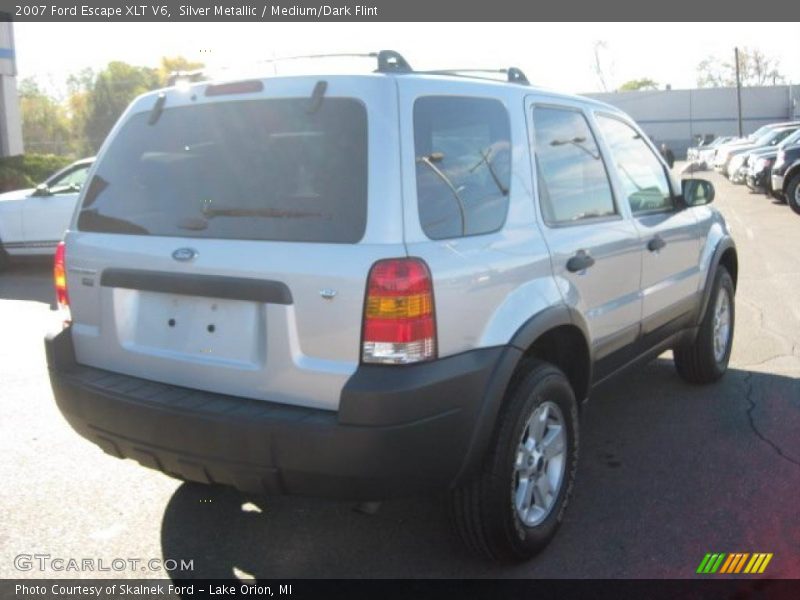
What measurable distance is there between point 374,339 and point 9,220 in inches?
394

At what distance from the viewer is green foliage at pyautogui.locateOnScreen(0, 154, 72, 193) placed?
67.0 feet

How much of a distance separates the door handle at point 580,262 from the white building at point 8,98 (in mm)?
25837

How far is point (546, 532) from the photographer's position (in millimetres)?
3488

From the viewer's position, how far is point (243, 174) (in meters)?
3.10

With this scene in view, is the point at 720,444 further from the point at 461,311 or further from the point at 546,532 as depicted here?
the point at 461,311

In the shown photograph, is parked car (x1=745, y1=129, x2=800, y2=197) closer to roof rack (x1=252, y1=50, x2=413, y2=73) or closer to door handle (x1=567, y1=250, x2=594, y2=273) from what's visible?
door handle (x1=567, y1=250, x2=594, y2=273)

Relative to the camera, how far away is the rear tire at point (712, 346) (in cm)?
552

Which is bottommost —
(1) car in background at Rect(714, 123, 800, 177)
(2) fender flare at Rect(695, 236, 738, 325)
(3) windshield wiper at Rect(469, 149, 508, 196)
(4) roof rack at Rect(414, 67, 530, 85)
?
(2) fender flare at Rect(695, 236, 738, 325)

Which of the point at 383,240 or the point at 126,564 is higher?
the point at 383,240

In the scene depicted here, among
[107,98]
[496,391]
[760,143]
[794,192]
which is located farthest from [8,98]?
[107,98]

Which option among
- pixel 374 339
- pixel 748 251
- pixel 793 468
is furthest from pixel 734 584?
pixel 748 251

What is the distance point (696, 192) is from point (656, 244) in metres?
0.84

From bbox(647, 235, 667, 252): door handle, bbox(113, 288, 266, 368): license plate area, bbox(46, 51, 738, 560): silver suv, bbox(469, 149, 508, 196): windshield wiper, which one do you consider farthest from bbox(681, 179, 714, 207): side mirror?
bbox(113, 288, 266, 368): license plate area

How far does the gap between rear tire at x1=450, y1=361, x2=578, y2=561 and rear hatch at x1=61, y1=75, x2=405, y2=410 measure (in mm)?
738
